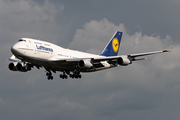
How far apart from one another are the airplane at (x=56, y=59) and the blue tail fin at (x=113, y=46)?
6349 mm

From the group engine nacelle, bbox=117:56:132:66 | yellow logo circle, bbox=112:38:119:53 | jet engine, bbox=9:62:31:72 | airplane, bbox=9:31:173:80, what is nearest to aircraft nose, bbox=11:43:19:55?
airplane, bbox=9:31:173:80

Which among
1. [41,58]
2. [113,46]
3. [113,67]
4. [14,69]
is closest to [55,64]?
[41,58]

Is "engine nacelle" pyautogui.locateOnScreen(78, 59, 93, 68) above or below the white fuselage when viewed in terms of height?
below

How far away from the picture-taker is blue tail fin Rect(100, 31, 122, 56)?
67.6 meters

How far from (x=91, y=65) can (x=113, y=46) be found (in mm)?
17976

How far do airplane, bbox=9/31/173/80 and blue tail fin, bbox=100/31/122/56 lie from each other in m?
6.35

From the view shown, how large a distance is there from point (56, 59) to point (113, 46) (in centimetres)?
2078

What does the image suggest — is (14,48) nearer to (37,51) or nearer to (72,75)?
(37,51)

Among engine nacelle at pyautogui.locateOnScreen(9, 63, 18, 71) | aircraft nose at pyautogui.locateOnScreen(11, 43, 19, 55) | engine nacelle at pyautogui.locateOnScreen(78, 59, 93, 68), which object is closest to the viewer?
aircraft nose at pyautogui.locateOnScreen(11, 43, 19, 55)

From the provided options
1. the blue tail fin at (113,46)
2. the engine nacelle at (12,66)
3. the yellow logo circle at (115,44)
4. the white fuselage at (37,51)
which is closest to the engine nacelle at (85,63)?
the white fuselage at (37,51)

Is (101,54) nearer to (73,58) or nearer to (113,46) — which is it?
(113,46)

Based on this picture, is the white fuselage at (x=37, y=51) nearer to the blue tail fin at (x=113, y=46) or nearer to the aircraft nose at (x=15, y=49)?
the aircraft nose at (x=15, y=49)

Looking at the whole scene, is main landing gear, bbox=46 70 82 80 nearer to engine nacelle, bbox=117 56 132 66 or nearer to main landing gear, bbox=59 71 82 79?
main landing gear, bbox=59 71 82 79

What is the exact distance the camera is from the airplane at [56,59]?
4903 centimetres
